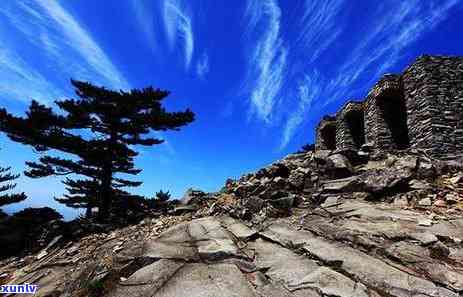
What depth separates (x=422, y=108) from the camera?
1316 centimetres

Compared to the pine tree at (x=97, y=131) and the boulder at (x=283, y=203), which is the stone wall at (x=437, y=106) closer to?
the boulder at (x=283, y=203)

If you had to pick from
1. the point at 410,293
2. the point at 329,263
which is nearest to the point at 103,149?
the point at 329,263

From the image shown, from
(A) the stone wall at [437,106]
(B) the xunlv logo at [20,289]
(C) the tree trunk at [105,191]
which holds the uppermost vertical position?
(A) the stone wall at [437,106]

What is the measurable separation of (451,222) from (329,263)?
3348mm

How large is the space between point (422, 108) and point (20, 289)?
54.1ft

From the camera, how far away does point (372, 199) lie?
8.98 meters

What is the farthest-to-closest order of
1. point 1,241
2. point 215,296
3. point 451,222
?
point 1,241
point 451,222
point 215,296

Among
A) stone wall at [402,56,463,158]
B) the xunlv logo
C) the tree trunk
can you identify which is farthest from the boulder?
the tree trunk

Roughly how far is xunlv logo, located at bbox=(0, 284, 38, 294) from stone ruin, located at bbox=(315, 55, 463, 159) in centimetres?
1217

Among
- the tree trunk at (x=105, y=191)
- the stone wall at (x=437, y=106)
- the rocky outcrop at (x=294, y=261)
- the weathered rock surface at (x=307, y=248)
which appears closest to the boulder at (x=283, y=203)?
the weathered rock surface at (x=307, y=248)

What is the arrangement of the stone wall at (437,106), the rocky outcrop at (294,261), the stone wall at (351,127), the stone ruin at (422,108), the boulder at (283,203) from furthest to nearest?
the stone wall at (351,127), the stone ruin at (422,108), the stone wall at (437,106), the boulder at (283,203), the rocky outcrop at (294,261)

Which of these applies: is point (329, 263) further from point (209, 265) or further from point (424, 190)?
point (424, 190)

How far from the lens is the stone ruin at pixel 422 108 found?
12344mm

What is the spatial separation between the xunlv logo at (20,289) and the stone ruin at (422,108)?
39.9 feet
